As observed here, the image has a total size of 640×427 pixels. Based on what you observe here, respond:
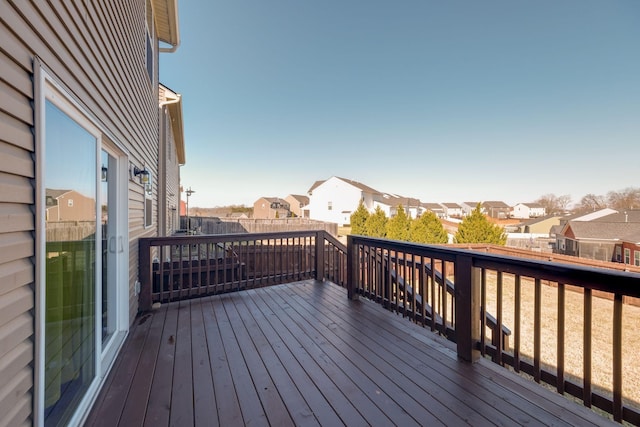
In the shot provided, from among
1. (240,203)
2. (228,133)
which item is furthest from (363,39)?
(240,203)

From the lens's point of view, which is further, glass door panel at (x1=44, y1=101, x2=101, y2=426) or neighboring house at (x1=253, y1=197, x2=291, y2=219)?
neighboring house at (x1=253, y1=197, x2=291, y2=219)

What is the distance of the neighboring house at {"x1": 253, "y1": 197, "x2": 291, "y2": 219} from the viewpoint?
A: 1630 inches

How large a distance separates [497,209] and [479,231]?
183 feet

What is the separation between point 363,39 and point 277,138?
36.0 feet

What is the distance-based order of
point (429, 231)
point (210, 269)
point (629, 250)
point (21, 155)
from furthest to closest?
1. point (629, 250)
2. point (429, 231)
3. point (210, 269)
4. point (21, 155)

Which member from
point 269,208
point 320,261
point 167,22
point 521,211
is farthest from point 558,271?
point 521,211

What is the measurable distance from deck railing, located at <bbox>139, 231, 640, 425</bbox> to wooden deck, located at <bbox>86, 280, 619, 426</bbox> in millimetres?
180

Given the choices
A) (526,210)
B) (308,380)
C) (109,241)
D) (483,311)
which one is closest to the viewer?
(308,380)

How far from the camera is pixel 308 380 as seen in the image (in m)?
2.03

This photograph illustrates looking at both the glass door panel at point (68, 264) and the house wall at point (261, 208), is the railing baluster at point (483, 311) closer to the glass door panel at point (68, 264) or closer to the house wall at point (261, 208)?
the glass door panel at point (68, 264)

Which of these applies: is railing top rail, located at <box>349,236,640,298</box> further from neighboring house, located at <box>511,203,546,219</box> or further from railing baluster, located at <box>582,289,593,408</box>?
neighboring house, located at <box>511,203,546,219</box>

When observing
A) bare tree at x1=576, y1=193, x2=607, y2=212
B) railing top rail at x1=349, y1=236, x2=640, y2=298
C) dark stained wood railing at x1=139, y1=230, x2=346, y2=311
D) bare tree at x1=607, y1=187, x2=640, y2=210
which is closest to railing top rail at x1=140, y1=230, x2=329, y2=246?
dark stained wood railing at x1=139, y1=230, x2=346, y2=311

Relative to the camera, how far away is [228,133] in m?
17.5

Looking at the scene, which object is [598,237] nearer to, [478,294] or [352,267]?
[352,267]
